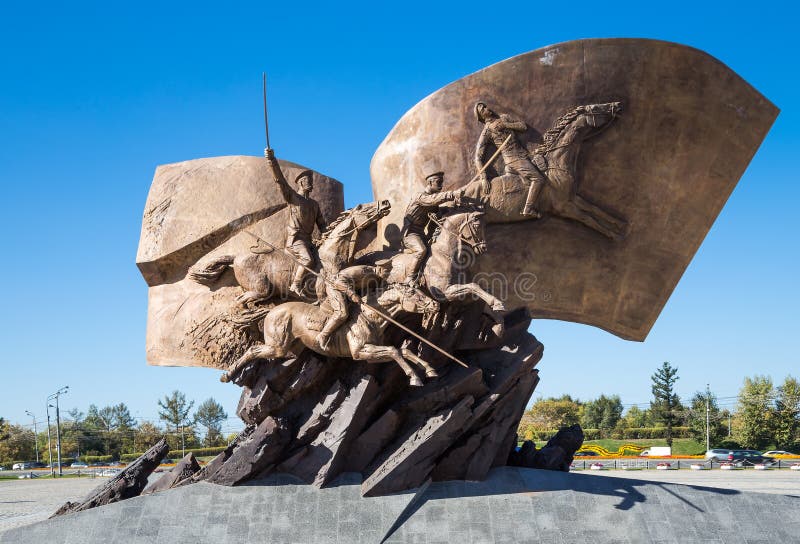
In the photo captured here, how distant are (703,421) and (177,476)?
3289 cm

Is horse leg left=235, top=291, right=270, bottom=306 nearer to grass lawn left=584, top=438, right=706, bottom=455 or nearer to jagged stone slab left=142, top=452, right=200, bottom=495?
jagged stone slab left=142, top=452, right=200, bottom=495

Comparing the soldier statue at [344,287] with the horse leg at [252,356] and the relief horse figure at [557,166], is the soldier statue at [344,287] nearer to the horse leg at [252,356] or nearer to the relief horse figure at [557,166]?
the horse leg at [252,356]

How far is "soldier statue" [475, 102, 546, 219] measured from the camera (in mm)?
12836

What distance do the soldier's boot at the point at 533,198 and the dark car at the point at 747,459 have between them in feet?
59.9

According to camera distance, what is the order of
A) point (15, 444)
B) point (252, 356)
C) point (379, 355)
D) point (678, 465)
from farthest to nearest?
point (15, 444) → point (678, 465) → point (252, 356) → point (379, 355)

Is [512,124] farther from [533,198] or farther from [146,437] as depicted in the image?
[146,437]

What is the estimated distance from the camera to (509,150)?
13000 millimetres

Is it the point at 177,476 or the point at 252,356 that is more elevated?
the point at 252,356

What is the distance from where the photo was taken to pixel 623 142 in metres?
13.5

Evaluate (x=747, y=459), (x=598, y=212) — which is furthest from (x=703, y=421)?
(x=598, y=212)

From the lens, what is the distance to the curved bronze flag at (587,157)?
13.0 metres

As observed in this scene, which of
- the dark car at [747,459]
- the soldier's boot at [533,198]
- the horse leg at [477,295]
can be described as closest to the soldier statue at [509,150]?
the soldier's boot at [533,198]

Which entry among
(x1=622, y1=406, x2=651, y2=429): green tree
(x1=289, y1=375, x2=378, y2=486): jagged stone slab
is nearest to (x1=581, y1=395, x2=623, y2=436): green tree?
(x1=622, y1=406, x2=651, y2=429): green tree

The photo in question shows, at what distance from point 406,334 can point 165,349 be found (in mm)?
4338
